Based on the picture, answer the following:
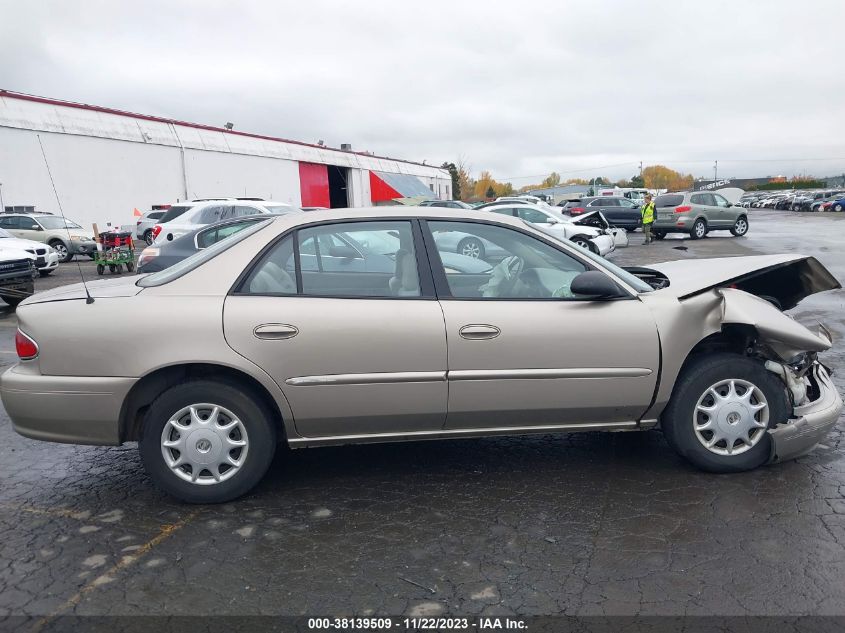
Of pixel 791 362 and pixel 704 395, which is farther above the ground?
pixel 791 362

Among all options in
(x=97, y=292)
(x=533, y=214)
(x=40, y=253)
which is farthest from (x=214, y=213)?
(x=97, y=292)

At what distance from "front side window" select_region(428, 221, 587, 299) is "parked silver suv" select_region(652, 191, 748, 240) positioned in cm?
2345

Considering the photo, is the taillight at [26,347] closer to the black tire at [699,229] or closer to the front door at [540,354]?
the front door at [540,354]

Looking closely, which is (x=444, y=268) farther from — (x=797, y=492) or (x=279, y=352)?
(x=797, y=492)

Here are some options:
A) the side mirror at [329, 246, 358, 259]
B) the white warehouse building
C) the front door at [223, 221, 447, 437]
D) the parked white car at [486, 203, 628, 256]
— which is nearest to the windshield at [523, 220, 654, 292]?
the front door at [223, 221, 447, 437]

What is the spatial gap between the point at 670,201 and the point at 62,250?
20.9 metres

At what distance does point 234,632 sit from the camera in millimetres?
2732

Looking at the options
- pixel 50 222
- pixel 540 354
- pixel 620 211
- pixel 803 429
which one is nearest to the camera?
pixel 540 354

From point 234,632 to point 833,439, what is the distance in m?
4.03

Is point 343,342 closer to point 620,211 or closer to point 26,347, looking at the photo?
point 26,347

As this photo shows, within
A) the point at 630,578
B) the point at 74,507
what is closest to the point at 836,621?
the point at 630,578

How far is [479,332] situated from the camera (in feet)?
12.5

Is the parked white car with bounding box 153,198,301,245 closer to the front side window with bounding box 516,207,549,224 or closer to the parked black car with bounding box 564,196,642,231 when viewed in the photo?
the front side window with bounding box 516,207,549,224

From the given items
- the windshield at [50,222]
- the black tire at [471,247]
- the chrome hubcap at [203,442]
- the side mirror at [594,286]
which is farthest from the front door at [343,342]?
the windshield at [50,222]
